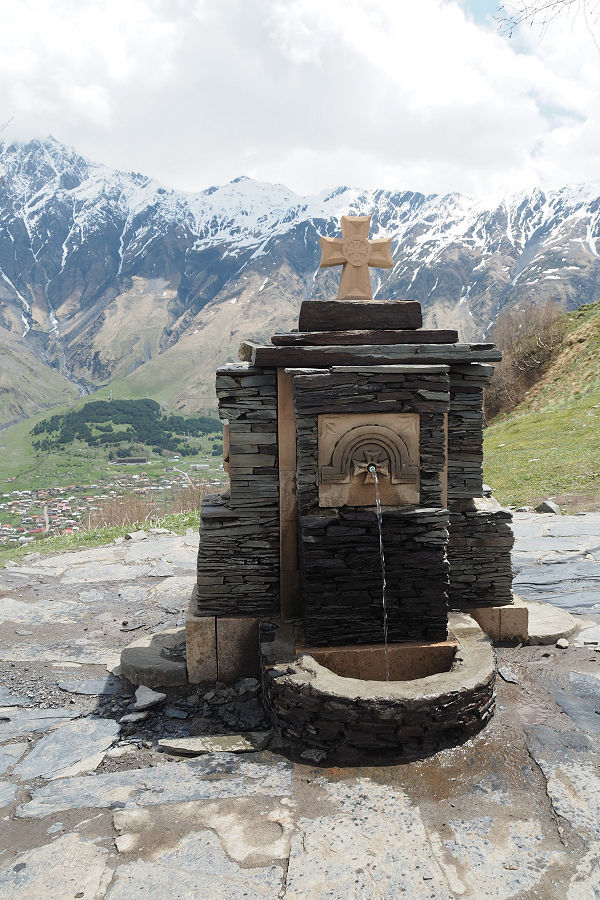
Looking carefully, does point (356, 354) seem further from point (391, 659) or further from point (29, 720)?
point (29, 720)

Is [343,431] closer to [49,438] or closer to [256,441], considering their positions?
[256,441]

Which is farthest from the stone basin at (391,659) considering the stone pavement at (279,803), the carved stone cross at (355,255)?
the carved stone cross at (355,255)

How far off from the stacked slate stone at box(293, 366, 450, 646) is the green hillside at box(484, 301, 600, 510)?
8.53 meters

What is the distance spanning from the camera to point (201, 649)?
6.43 m

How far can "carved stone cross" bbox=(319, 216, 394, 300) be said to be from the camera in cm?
721

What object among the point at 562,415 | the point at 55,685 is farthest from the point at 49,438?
the point at 55,685

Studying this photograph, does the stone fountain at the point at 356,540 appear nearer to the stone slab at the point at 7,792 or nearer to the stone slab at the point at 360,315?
the stone slab at the point at 360,315

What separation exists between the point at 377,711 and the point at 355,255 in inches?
201

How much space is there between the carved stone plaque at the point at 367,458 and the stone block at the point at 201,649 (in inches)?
75.8

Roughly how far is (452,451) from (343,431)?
1.59 m

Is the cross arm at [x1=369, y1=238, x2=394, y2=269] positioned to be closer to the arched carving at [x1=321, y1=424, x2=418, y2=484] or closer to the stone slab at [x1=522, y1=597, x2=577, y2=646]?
the arched carving at [x1=321, y1=424, x2=418, y2=484]

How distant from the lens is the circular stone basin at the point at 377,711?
4707mm

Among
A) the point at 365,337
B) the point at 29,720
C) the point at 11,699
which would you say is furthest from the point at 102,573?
the point at 365,337

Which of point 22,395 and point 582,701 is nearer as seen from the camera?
point 582,701
